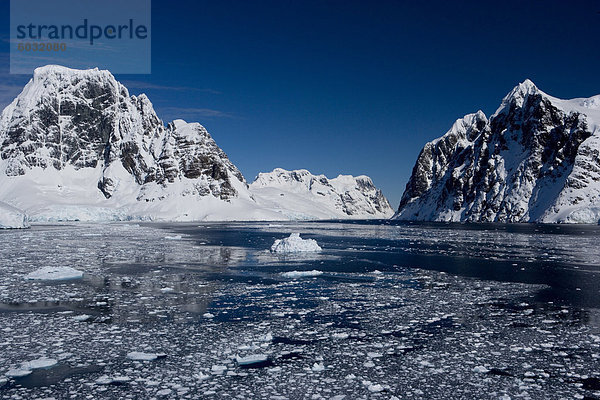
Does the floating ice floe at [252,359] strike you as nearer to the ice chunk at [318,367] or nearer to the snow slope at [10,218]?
the ice chunk at [318,367]

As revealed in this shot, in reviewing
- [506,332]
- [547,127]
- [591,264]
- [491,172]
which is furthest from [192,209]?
[506,332]

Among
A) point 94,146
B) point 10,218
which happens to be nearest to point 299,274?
point 10,218

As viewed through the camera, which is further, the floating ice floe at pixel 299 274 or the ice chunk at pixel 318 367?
the floating ice floe at pixel 299 274

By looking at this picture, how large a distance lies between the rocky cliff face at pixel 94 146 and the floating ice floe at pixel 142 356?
17265 cm

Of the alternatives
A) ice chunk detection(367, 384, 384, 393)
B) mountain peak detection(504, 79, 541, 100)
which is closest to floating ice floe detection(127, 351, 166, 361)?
ice chunk detection(367, 384, 384, 393)

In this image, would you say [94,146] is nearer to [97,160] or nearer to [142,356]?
[97,160]

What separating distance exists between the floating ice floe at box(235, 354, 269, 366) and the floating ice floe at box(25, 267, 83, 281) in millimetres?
15996

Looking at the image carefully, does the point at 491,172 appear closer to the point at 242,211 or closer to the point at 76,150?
the point at 242,211

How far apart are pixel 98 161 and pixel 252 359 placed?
21017 centimetres

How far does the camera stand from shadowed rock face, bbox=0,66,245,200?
602 feet

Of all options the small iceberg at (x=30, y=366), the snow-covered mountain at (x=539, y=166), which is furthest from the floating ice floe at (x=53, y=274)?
the snow-covered mountain at (x=539, y=166)

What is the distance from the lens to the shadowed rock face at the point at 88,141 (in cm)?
18338

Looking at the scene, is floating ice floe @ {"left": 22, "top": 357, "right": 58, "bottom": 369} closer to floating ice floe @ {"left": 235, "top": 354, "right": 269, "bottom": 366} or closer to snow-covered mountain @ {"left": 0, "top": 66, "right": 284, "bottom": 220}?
floating ice floe @ {"left": 235, "top": 354, "right": 269, "bottom": 366}

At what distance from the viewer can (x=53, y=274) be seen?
22344 millimetres
